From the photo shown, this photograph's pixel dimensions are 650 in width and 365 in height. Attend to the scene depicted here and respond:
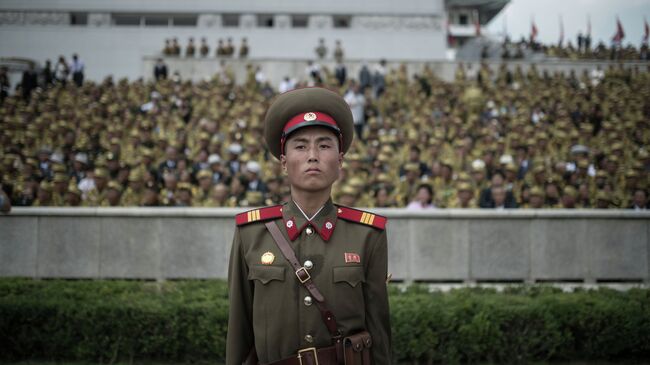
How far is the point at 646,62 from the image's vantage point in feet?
91.9

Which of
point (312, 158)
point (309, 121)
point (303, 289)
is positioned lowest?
point (303, 289)

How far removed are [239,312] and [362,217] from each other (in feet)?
2.47

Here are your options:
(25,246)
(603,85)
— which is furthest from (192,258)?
(603,85)

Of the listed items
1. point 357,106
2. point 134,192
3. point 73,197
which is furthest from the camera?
point 357,106

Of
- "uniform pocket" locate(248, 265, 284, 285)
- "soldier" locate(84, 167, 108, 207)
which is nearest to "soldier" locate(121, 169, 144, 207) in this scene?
"soldier" locate(84, 167, 108, 207)

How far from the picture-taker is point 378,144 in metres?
15.1

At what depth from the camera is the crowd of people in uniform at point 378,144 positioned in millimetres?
10141

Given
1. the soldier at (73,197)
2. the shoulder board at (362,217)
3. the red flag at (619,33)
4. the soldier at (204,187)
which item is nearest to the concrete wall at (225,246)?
the soldier at (73,197)

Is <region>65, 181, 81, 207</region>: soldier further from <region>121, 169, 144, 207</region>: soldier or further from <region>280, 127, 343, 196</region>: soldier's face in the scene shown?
<region>280, 127, 343, 196</region>: soldier's face

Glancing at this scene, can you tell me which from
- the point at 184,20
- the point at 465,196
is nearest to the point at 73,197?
the point at 465,196

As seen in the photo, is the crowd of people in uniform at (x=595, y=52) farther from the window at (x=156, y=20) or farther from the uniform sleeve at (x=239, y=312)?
the uniform sleeve at (x=239, y=312)

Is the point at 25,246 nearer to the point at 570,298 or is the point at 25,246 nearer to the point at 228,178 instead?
the point at 228,178

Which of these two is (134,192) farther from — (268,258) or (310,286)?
(310,286)

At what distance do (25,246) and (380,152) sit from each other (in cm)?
816
